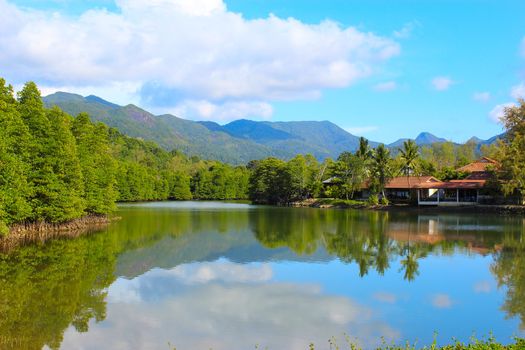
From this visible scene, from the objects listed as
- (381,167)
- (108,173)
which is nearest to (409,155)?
(381,167)

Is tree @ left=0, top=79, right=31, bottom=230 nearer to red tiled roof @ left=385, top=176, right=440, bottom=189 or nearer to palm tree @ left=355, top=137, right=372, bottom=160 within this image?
red tiled roof @ left=385, top=176, right=440, bottom=189

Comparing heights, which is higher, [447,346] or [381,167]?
[381,167]

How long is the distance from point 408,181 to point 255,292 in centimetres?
5732

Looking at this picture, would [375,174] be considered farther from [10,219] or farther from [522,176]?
[10,219]

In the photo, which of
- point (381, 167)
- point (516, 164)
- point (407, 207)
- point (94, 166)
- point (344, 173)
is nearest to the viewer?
point (94, 166)

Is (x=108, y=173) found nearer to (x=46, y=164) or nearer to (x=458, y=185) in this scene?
(x=46, y=164)

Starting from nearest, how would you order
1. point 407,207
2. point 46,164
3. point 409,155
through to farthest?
point 46,164 < point 407,207 < point 409,155

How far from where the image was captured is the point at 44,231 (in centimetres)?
3158

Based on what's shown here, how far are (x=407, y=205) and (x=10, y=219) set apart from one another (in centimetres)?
5319

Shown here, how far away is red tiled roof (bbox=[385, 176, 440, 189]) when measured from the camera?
6762cm

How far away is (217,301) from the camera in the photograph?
1551cm

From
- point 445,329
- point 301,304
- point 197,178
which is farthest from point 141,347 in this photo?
point 197,178

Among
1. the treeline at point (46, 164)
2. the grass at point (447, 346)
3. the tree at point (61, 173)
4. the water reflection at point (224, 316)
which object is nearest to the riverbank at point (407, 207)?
the treeline at point (46, 164)

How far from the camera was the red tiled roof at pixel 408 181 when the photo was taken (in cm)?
6762
